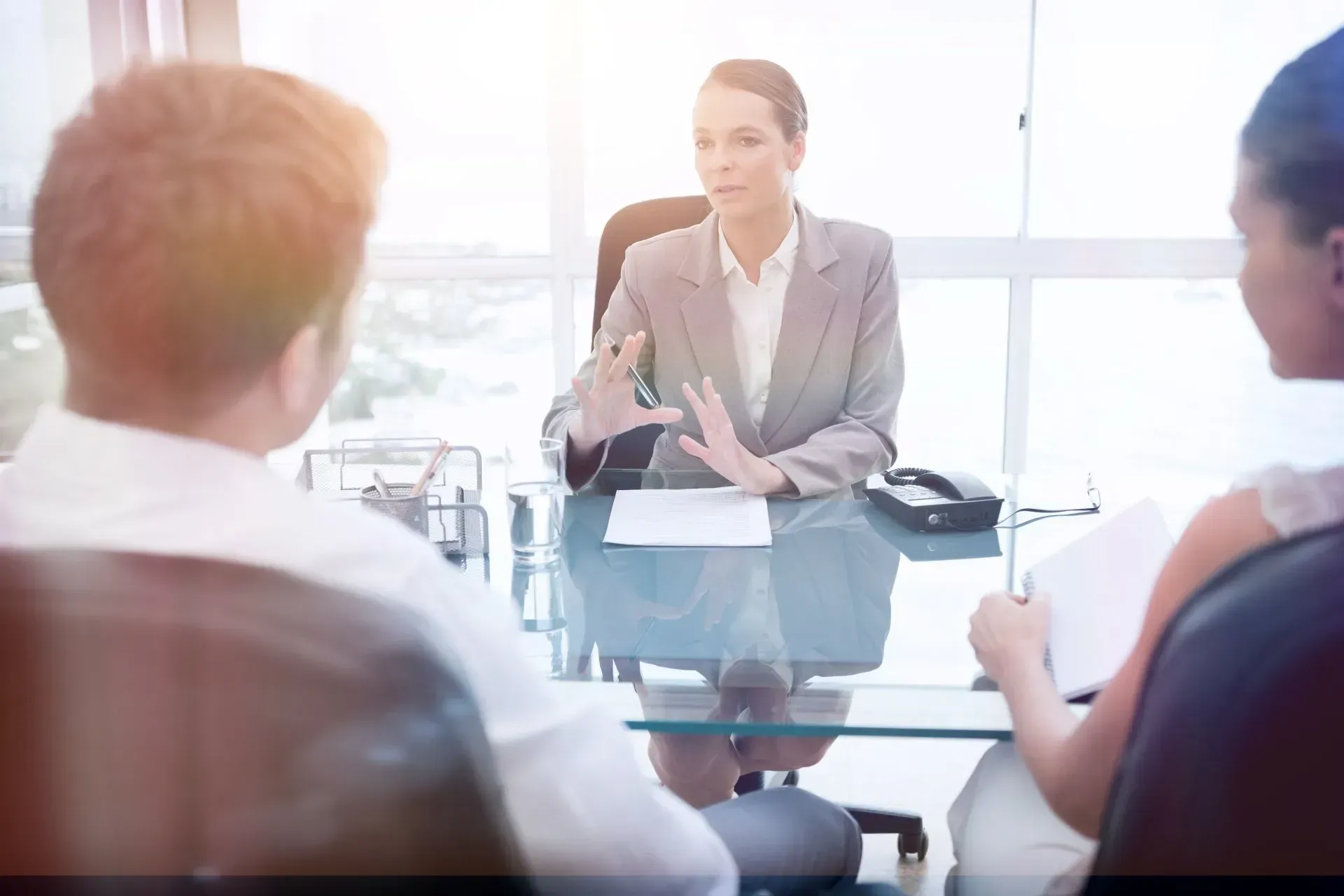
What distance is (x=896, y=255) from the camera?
3.54 metres

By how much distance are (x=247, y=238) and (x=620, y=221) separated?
1561mm

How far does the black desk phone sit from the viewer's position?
143 cm

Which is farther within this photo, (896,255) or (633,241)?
(896,255)

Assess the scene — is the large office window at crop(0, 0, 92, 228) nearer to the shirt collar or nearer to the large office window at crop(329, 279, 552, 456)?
the shirt collar

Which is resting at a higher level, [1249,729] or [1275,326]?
[1275,326]

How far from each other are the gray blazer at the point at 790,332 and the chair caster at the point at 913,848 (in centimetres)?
69

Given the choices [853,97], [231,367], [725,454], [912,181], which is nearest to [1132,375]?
[912,181]

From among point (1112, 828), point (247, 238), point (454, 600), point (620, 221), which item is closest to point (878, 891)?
point (1112, 828)

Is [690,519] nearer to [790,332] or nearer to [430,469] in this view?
[430,469]

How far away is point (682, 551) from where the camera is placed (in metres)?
1.33

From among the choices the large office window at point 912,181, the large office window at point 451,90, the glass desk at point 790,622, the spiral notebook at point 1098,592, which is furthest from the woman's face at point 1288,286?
the large office window at point 451,90

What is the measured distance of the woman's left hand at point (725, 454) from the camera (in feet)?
4.99

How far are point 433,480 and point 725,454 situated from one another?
416 mm

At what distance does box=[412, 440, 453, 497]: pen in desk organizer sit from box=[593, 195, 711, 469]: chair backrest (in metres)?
0.75
